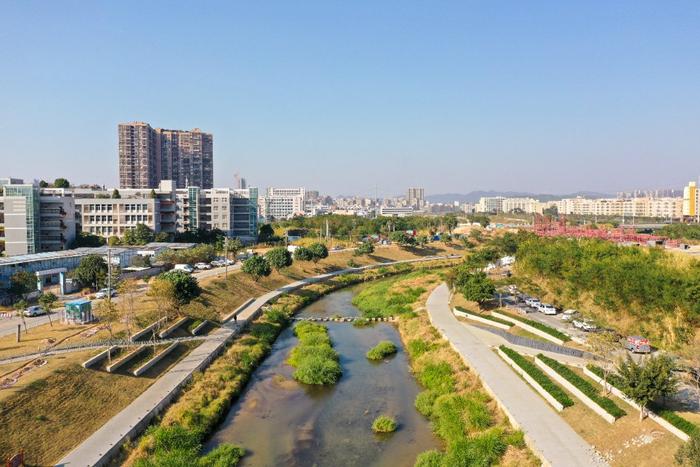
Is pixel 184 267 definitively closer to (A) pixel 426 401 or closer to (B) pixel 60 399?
(B) pixel 60 399

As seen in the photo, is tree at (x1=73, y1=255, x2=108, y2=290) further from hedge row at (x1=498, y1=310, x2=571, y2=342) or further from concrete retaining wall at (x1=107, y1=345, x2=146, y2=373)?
hedge row at (x1=498, y1=310, x2=571, y2=342)

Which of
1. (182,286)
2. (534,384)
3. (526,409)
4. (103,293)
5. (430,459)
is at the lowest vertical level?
(430,459)

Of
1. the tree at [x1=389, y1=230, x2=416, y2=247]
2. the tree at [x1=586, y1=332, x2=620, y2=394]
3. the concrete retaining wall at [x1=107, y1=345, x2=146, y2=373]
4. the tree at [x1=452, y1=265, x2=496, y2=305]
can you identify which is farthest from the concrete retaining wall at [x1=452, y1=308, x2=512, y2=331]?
the tree at [x1=389, y1=230, x2=416, y2=247]

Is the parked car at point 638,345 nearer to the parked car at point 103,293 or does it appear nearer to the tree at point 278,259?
the parked car at point 103,293

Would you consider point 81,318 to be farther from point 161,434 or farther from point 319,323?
point 319,323

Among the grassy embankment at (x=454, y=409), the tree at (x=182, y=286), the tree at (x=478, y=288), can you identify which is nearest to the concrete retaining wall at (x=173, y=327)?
the tree at (x=182, y=286)

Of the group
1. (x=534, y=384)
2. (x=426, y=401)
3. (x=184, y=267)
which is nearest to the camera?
(x=534, y=384)

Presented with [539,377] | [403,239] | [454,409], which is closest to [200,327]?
[454,409]

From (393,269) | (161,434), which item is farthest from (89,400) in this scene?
(393,269)
